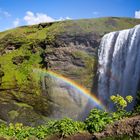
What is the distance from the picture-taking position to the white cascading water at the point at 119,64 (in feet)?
112

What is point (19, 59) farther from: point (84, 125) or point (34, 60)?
point (84, 125)

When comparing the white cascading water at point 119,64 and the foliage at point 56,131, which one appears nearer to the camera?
the foliage at point 56,131

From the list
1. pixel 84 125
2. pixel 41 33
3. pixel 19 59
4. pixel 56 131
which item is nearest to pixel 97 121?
pixel 84 125

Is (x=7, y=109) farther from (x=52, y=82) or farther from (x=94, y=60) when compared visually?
(x=94, y=60)

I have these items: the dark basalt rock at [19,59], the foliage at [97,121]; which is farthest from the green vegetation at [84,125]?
the dark basalt rock at [19,59]

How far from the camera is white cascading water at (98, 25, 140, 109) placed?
112 ft

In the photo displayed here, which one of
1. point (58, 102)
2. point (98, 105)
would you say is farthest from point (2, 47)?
point (98, 105)

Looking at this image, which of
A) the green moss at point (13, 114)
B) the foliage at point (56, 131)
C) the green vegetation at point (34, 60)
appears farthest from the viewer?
the green vegetation at point (34, 60)

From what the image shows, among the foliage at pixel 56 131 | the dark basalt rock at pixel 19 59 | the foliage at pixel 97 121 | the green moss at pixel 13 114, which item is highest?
the dark basalt rock at pixel 19 59

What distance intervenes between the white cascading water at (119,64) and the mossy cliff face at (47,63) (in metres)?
1.33

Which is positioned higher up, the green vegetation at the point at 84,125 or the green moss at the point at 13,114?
the green vegetation at the point at 84,125

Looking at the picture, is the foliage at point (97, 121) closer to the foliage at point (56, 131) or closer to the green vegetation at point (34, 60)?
the foliage at point (56, 131)

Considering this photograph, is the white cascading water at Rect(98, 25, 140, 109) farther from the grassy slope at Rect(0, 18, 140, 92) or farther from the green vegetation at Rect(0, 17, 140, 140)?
the grassy slope at Rect(0, 18, 140, 92)

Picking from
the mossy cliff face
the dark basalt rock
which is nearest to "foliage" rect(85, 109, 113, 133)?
the mossy cliff face
